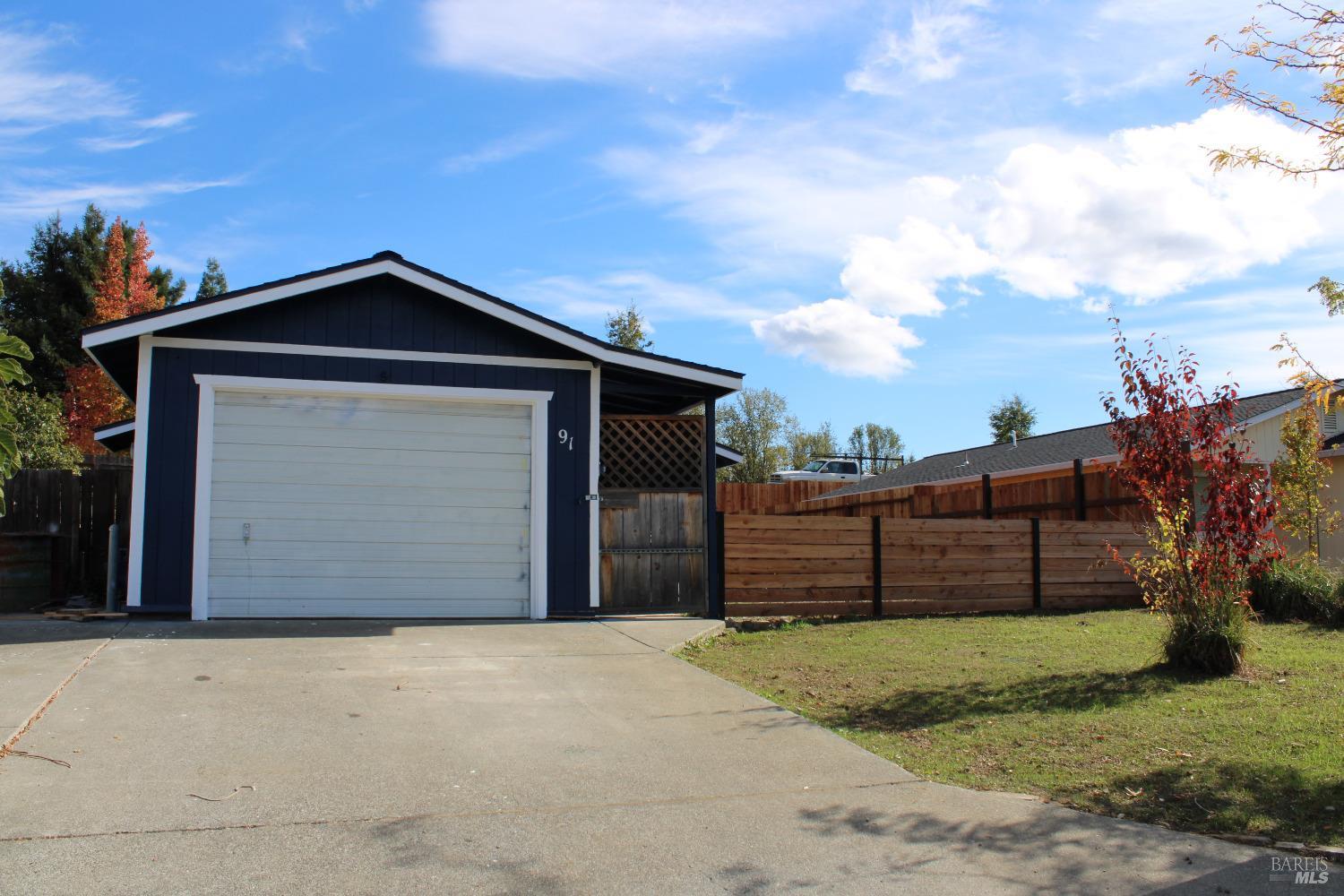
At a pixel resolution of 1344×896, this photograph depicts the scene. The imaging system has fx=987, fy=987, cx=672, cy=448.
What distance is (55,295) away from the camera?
30.6 meters

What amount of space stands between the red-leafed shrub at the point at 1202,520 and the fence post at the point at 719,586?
4580 mm

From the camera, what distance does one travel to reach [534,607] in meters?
10.4

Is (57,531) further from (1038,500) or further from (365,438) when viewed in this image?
(1038,500)

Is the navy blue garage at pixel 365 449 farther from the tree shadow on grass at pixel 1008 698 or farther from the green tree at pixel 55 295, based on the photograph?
the green tree at pixel 55 295

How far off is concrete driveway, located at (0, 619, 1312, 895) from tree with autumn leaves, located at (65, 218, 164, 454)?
2196 centimetres

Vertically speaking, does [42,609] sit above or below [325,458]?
below

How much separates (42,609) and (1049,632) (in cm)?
1053

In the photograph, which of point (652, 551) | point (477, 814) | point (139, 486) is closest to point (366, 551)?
point (139, 486)

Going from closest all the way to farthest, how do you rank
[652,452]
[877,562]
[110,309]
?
[652,452], [877,562], [110,309]

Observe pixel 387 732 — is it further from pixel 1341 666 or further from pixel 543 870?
pixel 1341 666

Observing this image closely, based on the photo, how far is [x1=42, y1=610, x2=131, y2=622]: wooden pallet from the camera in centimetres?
923

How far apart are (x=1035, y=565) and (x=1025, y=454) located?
11.2m

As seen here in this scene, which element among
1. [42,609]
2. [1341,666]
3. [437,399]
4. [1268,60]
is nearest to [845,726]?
[1341,666]

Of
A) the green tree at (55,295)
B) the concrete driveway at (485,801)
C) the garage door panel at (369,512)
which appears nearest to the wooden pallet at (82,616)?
the garage door panel at (369,512)
